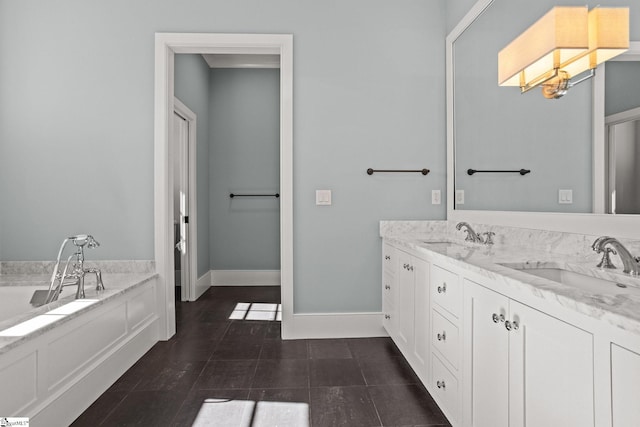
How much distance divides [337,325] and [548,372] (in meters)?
1.99

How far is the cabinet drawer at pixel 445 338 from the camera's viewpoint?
155 cm

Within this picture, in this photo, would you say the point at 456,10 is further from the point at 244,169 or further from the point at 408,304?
the point at 244,169

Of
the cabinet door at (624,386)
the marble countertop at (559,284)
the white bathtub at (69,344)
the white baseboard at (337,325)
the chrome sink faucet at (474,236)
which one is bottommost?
the white baseboard at (337,325)

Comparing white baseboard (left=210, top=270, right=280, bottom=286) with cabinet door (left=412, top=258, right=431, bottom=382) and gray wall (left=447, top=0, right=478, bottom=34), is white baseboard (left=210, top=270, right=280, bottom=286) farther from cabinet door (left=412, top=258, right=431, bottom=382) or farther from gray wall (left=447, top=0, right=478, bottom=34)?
gray wall (left=447, top=0, right=478, bottom=34)

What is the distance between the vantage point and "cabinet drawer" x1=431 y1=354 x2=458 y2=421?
156cm

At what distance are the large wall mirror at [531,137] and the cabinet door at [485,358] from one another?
0.60 metres

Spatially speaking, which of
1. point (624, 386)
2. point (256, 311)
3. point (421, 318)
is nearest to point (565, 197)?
point (421, 318)

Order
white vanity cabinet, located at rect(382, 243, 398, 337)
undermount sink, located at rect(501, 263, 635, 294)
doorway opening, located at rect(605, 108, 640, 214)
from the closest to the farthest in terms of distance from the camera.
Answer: undermount sink, located at rect(501, 263, 635, 294)
doorway opening, located at rect(605, 108, 640, 214)
white vanity cabinet, located at rect(382, 243, 398, 337)

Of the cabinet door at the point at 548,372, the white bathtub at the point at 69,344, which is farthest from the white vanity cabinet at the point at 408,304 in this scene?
the white bathtub at the point at 69,344

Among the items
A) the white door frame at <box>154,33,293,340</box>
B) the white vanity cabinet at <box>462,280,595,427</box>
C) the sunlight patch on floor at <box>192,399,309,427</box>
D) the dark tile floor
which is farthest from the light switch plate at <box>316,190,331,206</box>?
the white vanity cabinet at <box>462,280,595,427</box>

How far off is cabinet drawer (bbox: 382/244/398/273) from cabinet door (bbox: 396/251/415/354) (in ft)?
0.42

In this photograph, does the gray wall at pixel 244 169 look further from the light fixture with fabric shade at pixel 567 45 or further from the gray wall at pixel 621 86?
the gray wall at pixel 621 86

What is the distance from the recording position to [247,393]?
2002 millimetres

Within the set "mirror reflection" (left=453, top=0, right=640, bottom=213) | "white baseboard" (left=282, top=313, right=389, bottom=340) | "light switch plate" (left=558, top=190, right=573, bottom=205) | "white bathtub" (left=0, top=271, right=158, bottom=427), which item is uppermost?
"mirror reflection" (left=453, top=0, right=640, bottom=213)
